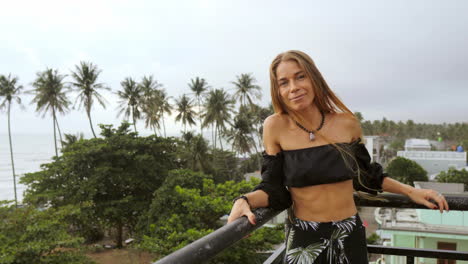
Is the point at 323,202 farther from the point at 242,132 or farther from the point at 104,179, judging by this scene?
the point at 242,132

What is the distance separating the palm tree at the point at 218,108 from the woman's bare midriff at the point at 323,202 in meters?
35.1

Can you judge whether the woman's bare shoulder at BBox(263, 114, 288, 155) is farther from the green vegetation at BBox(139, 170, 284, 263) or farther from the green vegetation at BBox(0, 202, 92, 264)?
the green vegetation at BBox(0, 202, 92, 264)

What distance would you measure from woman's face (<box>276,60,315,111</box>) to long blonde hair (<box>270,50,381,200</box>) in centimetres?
2

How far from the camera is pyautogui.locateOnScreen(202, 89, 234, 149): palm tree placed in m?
36.4

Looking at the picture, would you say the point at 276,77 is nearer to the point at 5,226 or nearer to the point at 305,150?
the point at 305,150

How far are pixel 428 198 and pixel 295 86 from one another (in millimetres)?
755

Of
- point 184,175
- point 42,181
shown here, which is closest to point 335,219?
point 184,175

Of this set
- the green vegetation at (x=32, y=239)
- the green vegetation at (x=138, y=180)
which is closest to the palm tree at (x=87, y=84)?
the green vegetation at (x=138, y=180)

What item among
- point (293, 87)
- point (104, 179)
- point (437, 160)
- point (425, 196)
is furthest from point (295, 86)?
point (437, 160)

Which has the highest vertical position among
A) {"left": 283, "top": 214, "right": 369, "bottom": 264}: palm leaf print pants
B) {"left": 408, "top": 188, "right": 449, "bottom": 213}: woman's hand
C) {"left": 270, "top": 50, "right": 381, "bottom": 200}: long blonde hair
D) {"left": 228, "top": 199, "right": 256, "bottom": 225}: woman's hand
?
{"left": 270, "top": 50, "right": 381, "bottom": 200}: long blonde hair

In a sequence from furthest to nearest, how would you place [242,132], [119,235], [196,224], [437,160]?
[242,132]
[437,160]
[119,235]
[196,224]

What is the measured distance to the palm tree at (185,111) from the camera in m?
38.2

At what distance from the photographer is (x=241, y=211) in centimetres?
114

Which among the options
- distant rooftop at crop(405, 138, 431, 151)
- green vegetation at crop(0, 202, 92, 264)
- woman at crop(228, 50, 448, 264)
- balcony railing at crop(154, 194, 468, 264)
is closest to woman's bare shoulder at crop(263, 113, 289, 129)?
woman at crop(228, 50, 448, 264)
